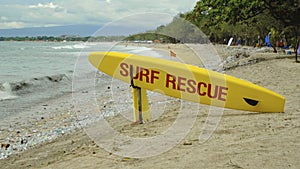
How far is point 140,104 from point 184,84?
709 millimetres

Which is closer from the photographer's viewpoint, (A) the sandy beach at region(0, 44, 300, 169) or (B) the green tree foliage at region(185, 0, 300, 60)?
(A) the sandy beach at region(0, 44, 300, 169)

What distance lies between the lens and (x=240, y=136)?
358 centimetres

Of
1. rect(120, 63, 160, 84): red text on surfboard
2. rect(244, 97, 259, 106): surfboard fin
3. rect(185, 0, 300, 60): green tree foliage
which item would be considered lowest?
rect(244, 97, 259, 106): surfboard fin

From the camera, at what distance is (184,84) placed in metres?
4.88

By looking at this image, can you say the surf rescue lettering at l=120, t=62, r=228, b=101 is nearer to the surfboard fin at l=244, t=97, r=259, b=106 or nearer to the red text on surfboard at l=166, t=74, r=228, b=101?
the red text on surfboard at l=166, t=74, r=228, b=101

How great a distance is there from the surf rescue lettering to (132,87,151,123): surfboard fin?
191mm

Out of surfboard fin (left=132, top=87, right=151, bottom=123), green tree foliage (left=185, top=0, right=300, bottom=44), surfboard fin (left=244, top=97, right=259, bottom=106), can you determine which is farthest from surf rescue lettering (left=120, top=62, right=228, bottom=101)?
green tree foliage (left=185, top=0, right=300, bottom=44)

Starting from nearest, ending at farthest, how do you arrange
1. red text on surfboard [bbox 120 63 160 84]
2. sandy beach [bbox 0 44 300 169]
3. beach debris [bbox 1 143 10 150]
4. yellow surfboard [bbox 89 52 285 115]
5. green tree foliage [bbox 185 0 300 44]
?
1. sandy beach [bbox 0 44 300 169]
2. yellow surfboard [bbox 89 52 285 115]
3. red text on surfboard [bbox 120 63 160 84]
4. beach debris [bbox 1 143 10 150]
5. green tree foliage [bbox 185 0 300 44]

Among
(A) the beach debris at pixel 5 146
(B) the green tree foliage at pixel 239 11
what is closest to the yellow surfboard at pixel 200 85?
(A) the beach debris at pixel 5 146

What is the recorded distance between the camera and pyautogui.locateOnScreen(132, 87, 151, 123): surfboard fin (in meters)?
5.07

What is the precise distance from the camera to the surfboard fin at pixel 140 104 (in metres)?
5.07

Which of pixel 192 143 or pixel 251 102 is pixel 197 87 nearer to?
pixel 251 102

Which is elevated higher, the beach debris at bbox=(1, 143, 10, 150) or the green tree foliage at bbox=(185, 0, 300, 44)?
the green tree foliage at bbox=(185, 0, 300, 44)

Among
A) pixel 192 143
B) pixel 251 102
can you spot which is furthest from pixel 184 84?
pixel 192 143
